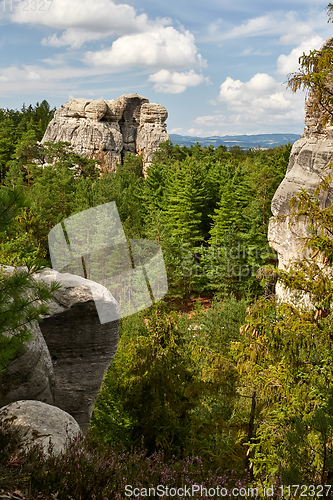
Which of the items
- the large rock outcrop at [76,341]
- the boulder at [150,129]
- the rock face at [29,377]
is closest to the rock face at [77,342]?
the large rock outcrop at [76,341]

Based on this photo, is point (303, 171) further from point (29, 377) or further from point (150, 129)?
point (150, 129)

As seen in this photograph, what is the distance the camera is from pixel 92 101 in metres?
46.4

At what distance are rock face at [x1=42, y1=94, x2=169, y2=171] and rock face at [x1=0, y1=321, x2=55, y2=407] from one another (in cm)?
3970

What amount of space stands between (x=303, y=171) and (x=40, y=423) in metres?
12.8

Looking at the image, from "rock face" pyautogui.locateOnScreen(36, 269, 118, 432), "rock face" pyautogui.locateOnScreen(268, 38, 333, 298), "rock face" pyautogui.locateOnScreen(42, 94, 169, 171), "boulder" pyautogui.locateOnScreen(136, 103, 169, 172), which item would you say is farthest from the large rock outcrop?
"boulder" pyautogui.locateOnScreen(136, 103, 169, 172)

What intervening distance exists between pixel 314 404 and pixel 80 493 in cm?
335

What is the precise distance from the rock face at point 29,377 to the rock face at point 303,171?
9484 millimetres

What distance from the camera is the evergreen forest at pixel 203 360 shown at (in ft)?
13.2

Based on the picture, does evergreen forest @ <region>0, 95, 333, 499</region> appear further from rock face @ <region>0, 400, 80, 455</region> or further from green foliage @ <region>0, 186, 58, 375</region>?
rock face @ <region>0, 400, 80, 455</region>

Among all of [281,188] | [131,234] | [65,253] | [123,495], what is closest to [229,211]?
[131,234]

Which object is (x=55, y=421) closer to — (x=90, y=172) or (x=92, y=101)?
(x=90, y=172)

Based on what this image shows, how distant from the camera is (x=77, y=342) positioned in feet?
26.9

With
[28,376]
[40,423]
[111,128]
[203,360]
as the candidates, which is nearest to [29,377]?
[28,376]

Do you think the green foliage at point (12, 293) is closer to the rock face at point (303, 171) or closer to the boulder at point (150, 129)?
the rock face at point (303, 171)
